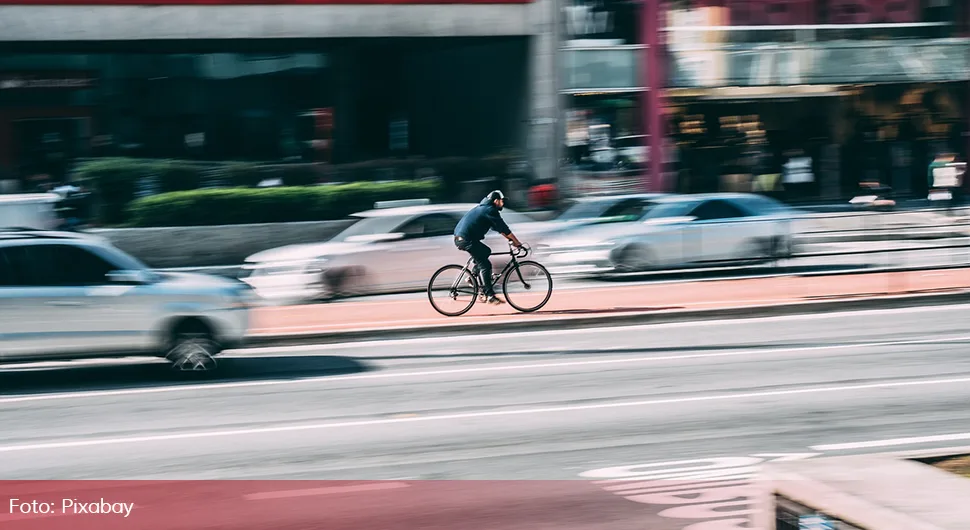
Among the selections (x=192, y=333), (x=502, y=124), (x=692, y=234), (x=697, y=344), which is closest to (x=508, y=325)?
(x=697, y=344)

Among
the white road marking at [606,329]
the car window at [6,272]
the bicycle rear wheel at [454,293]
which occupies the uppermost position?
the car window at [6,272]

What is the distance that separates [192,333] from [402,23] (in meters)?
17.5

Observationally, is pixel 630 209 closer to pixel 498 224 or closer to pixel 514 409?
pixel 498 224

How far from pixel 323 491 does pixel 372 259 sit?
11.0m

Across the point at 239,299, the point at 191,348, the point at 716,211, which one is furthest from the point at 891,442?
the point at 716,211

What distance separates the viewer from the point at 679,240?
Result: 1962 cm

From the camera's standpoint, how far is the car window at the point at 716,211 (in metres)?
19.9

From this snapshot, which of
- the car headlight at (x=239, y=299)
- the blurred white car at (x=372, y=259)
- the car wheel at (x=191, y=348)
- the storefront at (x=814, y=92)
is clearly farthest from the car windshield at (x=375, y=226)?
the storefront at (x=814, y=92)

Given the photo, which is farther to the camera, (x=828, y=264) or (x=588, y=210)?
(x=588, y=210)

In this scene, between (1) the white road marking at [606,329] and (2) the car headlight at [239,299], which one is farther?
(1) the white road marking at [606,329]

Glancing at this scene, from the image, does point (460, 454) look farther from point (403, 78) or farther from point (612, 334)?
point (403, 78)

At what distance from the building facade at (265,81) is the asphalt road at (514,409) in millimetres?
15227

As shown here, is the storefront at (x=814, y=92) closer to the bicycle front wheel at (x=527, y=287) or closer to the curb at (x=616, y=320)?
the curb at (x=616, y=320)

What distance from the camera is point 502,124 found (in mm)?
31000
